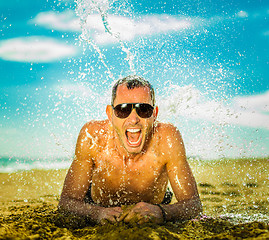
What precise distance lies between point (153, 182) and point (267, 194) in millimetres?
4347

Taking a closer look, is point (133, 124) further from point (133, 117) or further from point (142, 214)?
point (142, 214)

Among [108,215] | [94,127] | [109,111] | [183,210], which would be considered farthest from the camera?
[94,127]

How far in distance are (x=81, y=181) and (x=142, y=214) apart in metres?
1.24

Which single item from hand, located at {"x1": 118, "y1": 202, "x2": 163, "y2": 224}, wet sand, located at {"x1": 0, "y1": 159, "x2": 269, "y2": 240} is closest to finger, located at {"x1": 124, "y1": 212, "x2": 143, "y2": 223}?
hand, located at {"x1": 118, "y1": 202, "x2": 163, "y2": 224}

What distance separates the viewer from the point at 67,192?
12.6ft

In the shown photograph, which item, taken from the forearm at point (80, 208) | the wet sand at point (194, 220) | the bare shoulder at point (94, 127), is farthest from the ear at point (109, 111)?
the wet sand at point (194, 220)

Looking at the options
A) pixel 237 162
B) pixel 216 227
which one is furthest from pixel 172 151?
pixel 237 162

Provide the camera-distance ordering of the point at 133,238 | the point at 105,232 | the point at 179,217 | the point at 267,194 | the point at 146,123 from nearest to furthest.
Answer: the point at 133,238 → the point at 105,232 → the point at 179,217 → the point at 146,123 → the point at 267,194

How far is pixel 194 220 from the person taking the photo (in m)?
3.68

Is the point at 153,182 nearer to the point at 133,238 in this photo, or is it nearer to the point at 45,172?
the point at 133,238

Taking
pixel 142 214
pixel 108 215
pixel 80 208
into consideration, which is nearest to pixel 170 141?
pixel 142 214

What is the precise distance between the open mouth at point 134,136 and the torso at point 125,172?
0.35m

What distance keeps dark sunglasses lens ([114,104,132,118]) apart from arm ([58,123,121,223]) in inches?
26.9

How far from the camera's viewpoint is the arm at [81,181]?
3.48 m
